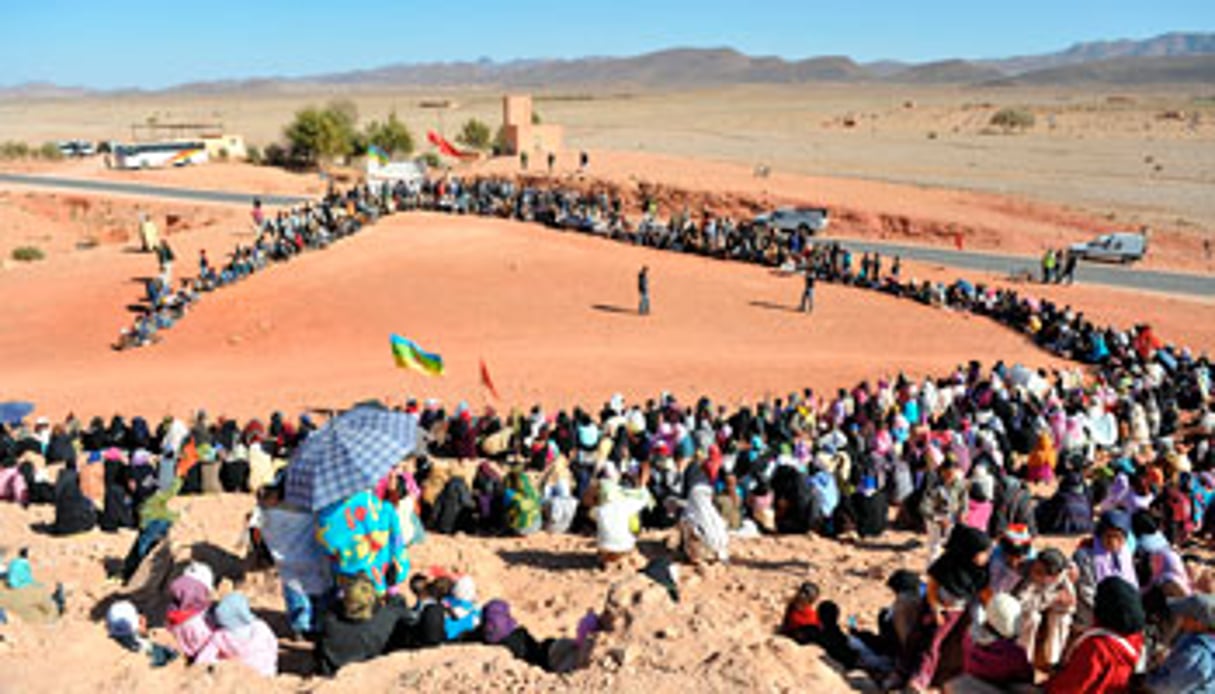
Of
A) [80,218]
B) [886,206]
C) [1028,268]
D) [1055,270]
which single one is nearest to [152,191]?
[80,218]

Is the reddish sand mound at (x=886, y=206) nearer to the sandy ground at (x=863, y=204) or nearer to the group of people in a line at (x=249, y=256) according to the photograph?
the sandy ground at (x=863, y=204)

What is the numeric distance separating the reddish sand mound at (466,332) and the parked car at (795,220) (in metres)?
6.76

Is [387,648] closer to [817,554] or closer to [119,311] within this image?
[817,554]

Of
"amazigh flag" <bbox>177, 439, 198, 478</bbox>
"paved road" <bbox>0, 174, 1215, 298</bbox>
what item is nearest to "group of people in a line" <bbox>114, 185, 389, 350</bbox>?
"amazigh flag" <bbox>177, 439, 198, 478</bbox>

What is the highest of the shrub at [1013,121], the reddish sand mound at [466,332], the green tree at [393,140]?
A: the shrub at [1013,121]

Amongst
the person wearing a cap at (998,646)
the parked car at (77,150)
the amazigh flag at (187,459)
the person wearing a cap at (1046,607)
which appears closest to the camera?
the person wearing a cap at (998,646)

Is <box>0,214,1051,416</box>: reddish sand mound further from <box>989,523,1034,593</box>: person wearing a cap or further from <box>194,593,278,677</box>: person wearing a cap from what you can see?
<box>989,523,1034,593</box>: person wearing a cap

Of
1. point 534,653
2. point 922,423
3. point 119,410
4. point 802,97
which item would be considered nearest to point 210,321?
point 119,410

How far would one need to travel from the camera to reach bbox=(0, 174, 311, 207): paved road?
46500 mm

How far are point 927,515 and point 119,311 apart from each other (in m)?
23.5

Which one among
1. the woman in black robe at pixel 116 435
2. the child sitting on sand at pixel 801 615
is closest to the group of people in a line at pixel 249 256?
the woman in black robe at pixel 116 435

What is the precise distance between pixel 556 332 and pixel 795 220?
53.9 feet

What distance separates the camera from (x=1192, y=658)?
217 inches

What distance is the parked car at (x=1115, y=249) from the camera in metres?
32.8
